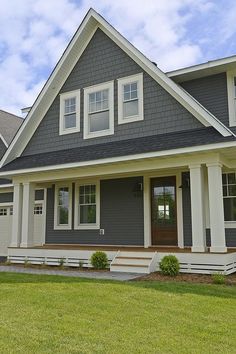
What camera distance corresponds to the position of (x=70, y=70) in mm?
13633

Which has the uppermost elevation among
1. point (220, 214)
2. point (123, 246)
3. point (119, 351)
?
point (220, 214)

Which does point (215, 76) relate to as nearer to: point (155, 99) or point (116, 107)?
point (155, 99)

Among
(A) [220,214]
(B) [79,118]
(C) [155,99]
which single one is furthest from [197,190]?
(B) [79,118]

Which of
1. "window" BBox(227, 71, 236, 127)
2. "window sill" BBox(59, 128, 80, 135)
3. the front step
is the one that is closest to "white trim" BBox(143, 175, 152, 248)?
the front step

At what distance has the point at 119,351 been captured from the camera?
402cm

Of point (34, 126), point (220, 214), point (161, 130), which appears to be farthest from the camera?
point (34, 126)

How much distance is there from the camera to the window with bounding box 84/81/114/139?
12.6m

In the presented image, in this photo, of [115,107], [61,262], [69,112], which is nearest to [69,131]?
[69,112]

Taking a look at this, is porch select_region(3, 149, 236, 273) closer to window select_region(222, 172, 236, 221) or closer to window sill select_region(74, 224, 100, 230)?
window sill select_region(74, 224, 100, 230)

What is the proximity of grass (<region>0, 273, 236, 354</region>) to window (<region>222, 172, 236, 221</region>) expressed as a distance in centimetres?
362

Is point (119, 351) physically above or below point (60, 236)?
below

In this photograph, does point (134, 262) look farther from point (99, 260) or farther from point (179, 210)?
point (179, 210)

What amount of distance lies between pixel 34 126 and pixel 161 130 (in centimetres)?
530

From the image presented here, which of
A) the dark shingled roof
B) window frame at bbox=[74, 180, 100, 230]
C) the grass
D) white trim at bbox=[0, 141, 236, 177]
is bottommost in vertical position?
the grass
